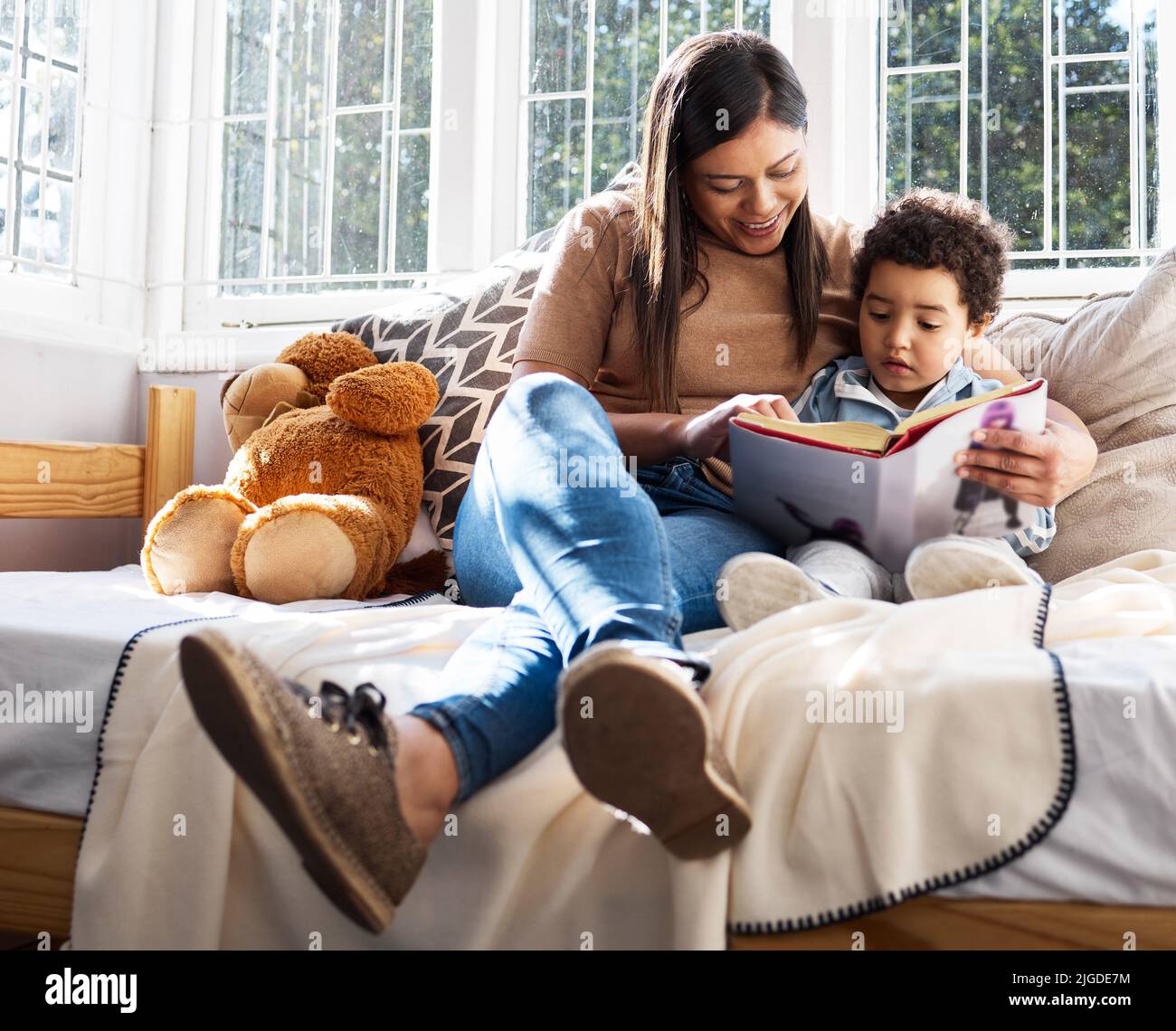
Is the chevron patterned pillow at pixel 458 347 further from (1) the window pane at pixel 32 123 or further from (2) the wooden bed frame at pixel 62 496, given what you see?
(1) the window pane at pixel 32 123

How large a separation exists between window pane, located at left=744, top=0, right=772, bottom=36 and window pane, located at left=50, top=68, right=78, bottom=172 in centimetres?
137

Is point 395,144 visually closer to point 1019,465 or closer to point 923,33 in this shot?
point 923,33

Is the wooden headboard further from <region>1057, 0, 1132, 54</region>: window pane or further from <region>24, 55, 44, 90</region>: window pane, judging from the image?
<region>1057, 0, 1132, 54</region>: window pane

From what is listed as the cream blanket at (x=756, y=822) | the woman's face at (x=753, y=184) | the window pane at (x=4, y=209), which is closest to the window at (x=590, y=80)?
the woman's face at (x=753, y=184)

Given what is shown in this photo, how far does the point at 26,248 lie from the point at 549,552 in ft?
5.66

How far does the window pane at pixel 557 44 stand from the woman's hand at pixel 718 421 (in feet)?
4.00

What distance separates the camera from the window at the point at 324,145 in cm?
218

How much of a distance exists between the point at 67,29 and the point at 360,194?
66cm

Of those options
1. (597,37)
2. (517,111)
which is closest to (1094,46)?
(597,37)

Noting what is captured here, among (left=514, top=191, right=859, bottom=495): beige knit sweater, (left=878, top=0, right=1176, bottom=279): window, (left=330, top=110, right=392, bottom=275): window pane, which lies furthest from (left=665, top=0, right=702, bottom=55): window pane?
(left=514, top=191, right=859, bottom=495): beige knit sweater

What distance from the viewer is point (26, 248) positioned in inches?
81.4

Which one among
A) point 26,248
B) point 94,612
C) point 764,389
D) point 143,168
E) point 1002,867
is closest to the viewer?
point 1002,867
